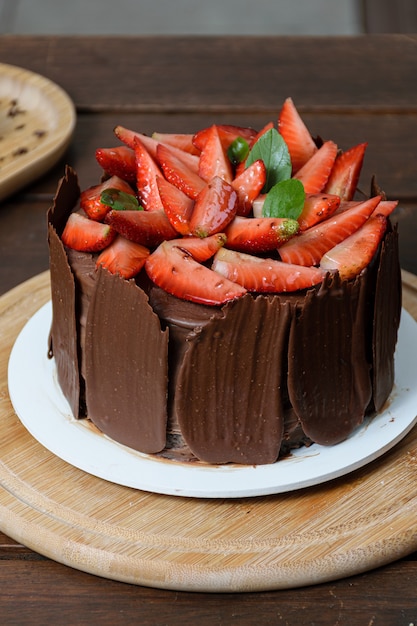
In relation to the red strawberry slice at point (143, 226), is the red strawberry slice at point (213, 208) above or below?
above

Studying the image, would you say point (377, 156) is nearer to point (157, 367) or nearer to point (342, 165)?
point (342, 165)

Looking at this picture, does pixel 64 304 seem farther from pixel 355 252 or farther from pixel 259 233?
pixel 355 252

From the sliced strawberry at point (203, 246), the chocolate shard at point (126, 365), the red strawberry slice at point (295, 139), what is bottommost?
the chocolate shard at point (126, 365)

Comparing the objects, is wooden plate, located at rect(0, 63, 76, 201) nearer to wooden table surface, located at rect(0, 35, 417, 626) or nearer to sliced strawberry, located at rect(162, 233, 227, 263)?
wooden table surface, located at rect(0, 35, 417, 626)

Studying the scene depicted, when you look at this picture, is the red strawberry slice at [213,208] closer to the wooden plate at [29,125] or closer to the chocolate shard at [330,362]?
the chocolate shard at [330,362]

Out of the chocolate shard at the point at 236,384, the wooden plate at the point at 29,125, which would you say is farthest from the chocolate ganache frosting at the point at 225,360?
the wooden plate at the point at 29,125
